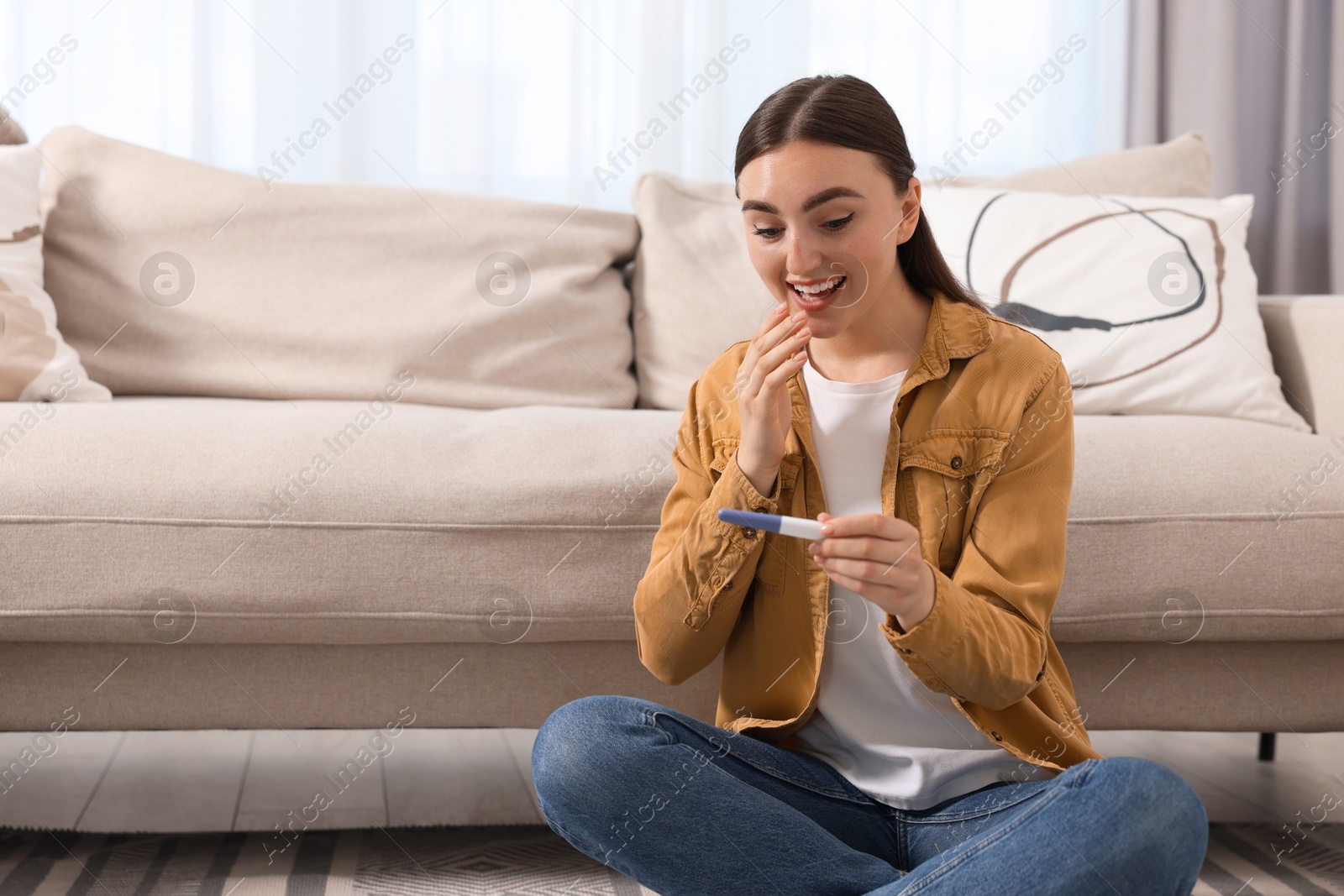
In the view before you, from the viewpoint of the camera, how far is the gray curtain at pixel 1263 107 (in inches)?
98.0

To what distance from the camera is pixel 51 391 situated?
4.83 feet

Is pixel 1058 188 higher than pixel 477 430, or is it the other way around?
pixel 1058 188

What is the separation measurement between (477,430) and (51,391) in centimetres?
62

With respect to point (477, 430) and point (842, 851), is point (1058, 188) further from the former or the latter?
point (842, 851)

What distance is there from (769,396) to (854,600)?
21cm

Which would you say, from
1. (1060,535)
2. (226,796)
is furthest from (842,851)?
(226,796)

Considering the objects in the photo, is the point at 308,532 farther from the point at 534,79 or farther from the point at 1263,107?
the point at 1263,107

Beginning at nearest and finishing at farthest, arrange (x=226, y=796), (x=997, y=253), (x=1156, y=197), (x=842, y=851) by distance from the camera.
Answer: (x=842, y=851) < (x=226, y=796) < (x=997, y=253) < (x=1156, y=197)

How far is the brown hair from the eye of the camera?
931 mm

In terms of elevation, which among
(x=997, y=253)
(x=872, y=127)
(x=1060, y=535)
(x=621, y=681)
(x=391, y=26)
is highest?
(x=391, y=26)

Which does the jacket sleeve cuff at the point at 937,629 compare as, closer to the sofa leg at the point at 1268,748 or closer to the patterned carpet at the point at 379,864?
the patterned carpet at the point at 379,864

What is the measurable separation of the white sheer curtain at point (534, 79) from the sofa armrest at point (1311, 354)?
911mm

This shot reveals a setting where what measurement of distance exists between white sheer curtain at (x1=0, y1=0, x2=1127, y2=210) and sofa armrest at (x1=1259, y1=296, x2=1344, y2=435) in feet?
2.99

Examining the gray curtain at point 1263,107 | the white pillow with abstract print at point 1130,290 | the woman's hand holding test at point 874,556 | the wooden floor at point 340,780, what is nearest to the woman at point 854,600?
the woman's hand holding test at point 874,556
